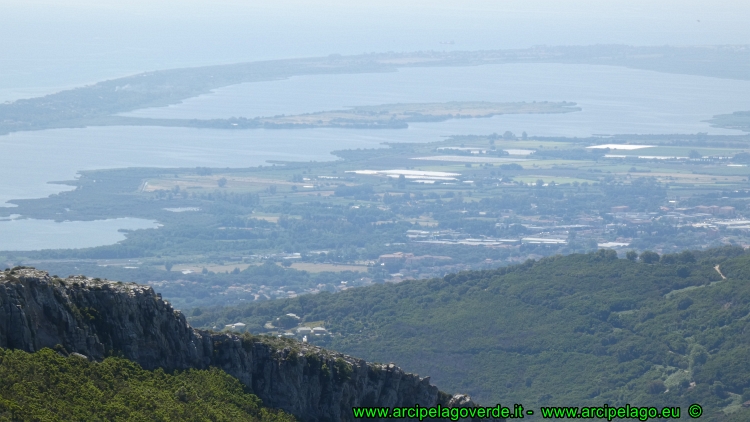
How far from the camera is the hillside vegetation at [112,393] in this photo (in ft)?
78.3

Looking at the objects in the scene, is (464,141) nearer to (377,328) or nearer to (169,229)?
(169,229)

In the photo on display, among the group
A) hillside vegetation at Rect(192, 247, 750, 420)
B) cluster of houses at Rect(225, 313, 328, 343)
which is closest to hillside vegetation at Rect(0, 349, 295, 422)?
Result: hillside vegetation at Rect(192, 247, 750, 420)

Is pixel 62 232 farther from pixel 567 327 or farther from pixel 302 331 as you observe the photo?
pixel 567 327

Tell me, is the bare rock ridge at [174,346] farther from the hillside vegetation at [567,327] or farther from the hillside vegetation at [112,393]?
the hillside vegetation at [567,327]

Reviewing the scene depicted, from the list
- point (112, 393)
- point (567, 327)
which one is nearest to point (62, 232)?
point (567, 327)

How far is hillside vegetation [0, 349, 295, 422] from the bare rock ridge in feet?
1.36

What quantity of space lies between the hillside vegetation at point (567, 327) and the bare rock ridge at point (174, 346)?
57.6 ft

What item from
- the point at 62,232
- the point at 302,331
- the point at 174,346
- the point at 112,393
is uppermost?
the point at 174,346

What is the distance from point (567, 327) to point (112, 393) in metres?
37.2

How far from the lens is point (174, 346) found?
94.6 ft

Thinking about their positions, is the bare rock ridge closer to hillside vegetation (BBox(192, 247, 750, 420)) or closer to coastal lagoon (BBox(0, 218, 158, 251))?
hillside vegetation (BBox(192, 247, 750, 420))

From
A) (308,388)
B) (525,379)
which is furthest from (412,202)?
(308,388)

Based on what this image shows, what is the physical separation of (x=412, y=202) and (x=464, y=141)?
41042 mm

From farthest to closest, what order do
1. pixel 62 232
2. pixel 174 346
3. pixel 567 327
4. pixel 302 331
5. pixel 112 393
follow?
1. pixel 62 232
2. pixel 567 327
3. pixel 302 331
4. pixel 174 346
5. pixel 112 393
